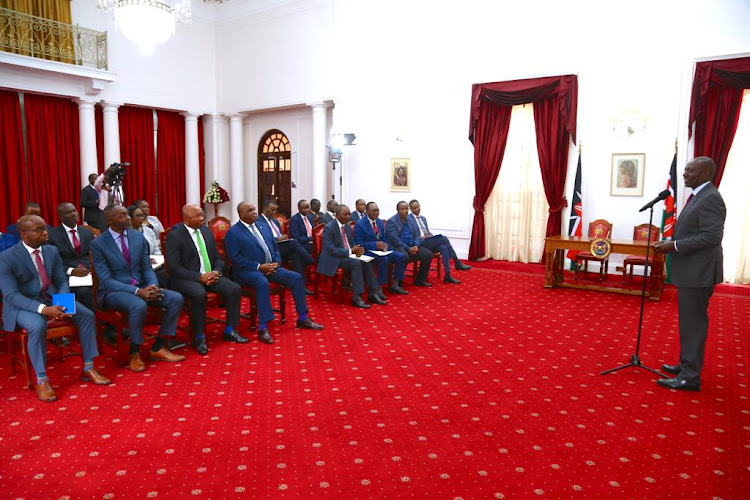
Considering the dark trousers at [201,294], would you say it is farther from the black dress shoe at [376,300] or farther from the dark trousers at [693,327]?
the dark trousers at [693,327]

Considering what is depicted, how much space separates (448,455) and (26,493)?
2.35 m

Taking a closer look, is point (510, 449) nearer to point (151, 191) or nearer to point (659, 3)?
point (659, 3)

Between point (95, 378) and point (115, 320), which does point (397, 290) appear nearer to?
point (115, 320)

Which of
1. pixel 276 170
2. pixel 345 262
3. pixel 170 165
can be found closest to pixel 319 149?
pixel 276 170

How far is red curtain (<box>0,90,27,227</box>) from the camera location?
10938 millimetres

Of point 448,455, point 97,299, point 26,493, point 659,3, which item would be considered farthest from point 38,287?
point 659,3

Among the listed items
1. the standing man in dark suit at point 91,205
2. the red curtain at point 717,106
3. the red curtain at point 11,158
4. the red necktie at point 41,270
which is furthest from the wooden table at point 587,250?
the red curtain at point 11,158

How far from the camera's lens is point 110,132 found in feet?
40.5

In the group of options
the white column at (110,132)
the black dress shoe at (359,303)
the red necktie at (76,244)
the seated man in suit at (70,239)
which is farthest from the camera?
the white column at (110,132)

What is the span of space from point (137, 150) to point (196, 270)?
9.36 metres

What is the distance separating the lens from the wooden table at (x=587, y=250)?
754 cm

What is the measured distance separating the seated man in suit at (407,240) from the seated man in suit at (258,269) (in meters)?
2.54

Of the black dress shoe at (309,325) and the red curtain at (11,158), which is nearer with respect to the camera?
the black dress shoe at (309,325)

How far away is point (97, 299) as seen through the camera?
4840 mm
